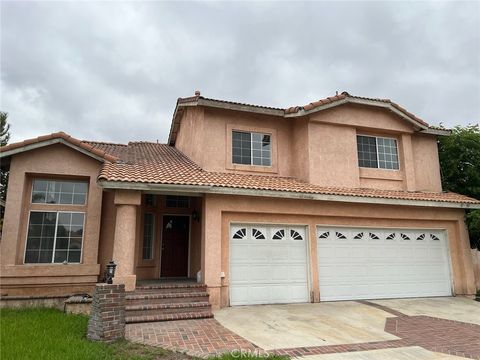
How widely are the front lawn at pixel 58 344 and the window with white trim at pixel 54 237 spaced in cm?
281

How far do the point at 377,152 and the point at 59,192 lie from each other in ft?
40.9

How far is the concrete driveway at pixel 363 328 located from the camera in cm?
641

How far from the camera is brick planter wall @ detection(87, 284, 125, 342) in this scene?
645cm

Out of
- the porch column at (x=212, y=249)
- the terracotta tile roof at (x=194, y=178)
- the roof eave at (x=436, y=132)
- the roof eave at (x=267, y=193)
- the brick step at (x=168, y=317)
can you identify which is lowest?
the brick step at (x=168, y=317)

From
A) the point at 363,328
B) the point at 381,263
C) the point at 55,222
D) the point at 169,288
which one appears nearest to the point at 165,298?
the point at 169,288

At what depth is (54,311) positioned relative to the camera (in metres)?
9.02

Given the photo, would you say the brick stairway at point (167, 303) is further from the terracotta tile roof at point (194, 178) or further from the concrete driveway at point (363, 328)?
the terracotta tile roof at point (194, 178)

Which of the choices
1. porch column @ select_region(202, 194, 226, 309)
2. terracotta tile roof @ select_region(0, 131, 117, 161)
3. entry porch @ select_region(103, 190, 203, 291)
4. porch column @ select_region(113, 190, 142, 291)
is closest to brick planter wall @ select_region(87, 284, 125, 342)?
porch column @ select_region(113, 190, 142, 291)

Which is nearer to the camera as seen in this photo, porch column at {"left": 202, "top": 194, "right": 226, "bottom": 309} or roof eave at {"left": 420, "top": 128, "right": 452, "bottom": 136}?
porch column at {"left": 202, "top": 194, "right": 226, "bottom": 309}

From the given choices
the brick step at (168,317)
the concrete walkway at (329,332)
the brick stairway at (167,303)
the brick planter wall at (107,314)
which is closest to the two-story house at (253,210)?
the brick stairway at (167,303)

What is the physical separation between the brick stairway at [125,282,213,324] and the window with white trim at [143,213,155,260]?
337 cm

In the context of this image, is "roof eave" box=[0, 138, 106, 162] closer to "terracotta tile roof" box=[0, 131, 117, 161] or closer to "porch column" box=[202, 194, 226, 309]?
"terracotta tile roof" box=[0, 131, 117, 161]

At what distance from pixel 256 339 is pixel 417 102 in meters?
21.7

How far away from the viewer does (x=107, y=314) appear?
655cm
